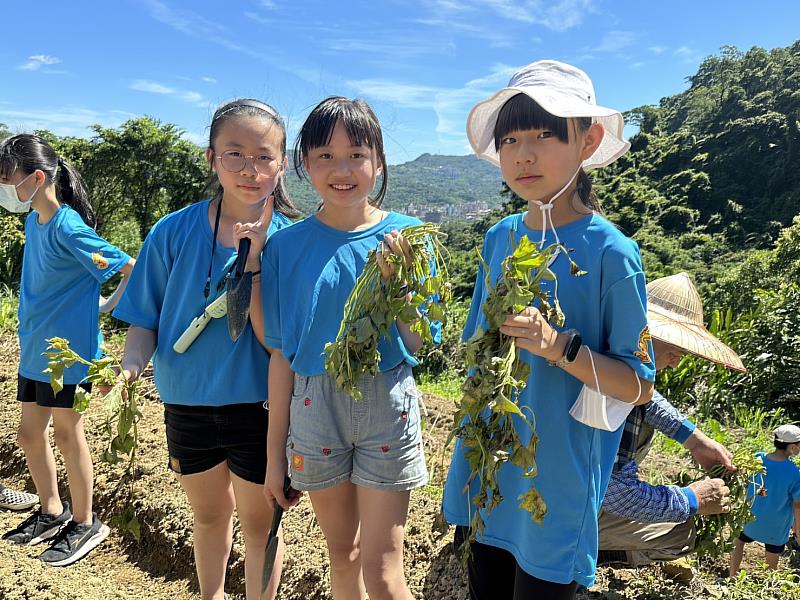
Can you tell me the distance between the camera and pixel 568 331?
1.37 m

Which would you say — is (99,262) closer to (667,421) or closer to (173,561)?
(173,561)

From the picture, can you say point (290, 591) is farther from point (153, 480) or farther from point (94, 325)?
point (94, 325)

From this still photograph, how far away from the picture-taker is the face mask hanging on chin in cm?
141

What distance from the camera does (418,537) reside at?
112 inches

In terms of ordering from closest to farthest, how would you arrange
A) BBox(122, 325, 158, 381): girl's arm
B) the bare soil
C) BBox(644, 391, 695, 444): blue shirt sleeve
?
BBox(122, 325, 158, 381): girl's arm → BBox(644, 391, 695, 444): blue shirt sleeve → the bare soil

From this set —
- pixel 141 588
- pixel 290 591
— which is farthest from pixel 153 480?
pixel 290 591

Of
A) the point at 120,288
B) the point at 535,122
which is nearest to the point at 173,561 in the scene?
the point at 120,288

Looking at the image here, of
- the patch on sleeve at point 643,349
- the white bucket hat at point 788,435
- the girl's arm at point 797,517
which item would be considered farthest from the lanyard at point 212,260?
the girl's arm at point 797,517

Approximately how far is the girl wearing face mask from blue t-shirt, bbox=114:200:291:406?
892mm

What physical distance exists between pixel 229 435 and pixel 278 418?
0.97ft

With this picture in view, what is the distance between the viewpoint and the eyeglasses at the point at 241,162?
1.99 m

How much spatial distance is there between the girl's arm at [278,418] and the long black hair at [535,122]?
91 cm

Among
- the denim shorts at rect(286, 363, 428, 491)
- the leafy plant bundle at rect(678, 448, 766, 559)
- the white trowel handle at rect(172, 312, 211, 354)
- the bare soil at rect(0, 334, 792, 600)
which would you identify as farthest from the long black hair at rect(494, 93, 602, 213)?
the bare soil at rect(0, 334, 792, 600)

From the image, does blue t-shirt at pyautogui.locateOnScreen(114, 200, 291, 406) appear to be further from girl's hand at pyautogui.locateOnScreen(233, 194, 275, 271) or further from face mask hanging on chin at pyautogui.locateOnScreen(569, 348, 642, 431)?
face mask hanging on chin at pyautogui.locateOnScreen(569, 348, 642, 431)
